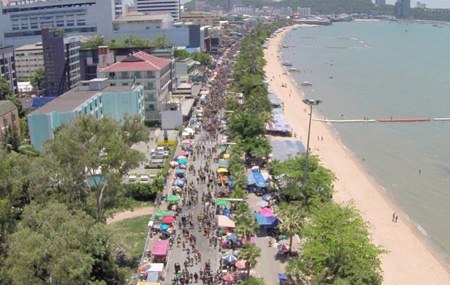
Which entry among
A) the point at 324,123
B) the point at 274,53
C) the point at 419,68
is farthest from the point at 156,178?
the point at 274,53

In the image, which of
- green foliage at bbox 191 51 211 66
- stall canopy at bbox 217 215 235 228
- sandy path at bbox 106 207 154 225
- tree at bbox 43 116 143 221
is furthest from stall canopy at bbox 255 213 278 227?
green foliage at bbox 191 51 211 66

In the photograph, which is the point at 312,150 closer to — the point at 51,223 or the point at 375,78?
the point at 51,223

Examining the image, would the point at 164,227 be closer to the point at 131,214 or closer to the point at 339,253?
the point at 131,214

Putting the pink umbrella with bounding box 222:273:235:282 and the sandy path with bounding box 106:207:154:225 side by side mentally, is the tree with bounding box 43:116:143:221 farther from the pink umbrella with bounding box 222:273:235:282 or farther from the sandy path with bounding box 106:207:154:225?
the pink umbrella with bounding box 222:273:235:282

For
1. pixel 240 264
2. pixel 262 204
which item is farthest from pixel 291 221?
pixel 262 204

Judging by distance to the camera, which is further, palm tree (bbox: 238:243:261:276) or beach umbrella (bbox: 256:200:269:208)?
beach umbrella (bbox: 256:200:269:208)

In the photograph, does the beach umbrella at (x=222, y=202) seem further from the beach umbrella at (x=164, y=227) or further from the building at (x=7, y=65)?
the building at (x=7, y=65)

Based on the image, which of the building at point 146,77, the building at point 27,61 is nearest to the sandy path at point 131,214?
the building at point 146,77
